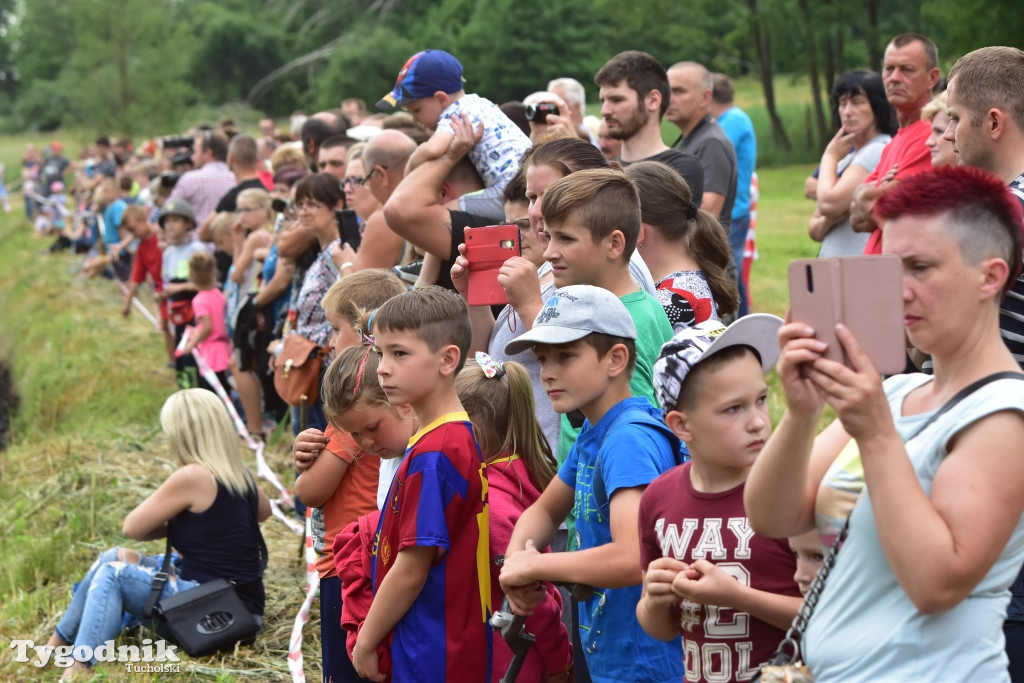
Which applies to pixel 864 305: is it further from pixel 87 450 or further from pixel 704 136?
pixel 87 450

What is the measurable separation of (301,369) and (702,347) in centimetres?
418

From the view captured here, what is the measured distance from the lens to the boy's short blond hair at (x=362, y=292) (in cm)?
501

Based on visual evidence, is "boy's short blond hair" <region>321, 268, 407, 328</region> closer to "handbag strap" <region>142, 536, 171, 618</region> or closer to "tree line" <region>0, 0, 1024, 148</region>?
"handbag strap" <region>142, 536, 171, 618</region>

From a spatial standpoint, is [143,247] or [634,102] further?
[143,247]

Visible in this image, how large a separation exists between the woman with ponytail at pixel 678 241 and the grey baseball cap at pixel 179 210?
776 centimetres

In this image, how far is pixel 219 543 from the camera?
5.61 meters

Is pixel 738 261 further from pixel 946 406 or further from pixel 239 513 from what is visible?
pixel 946 406

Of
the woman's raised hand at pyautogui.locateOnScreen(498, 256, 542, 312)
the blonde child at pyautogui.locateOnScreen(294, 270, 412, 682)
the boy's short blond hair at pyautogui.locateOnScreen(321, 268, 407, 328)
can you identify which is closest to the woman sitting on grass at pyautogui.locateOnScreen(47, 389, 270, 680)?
the boy's short blond hair at pyautogui.locateOnScreen(321, 268, 407, 328)

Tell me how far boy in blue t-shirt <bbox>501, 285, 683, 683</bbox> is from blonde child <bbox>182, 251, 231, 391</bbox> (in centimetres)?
698

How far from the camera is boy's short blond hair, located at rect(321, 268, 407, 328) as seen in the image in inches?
197

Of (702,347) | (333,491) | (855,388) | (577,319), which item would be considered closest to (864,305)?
(855,388)

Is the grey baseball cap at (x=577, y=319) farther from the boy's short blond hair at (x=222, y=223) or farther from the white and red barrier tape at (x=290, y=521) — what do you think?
the boy's short blond hair at (x=222, y=223)

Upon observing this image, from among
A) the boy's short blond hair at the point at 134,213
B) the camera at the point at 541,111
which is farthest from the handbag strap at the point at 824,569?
the boy's short blond hair at the point at 134,213

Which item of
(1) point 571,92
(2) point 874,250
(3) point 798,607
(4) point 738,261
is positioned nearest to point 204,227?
(1) point 571,92
